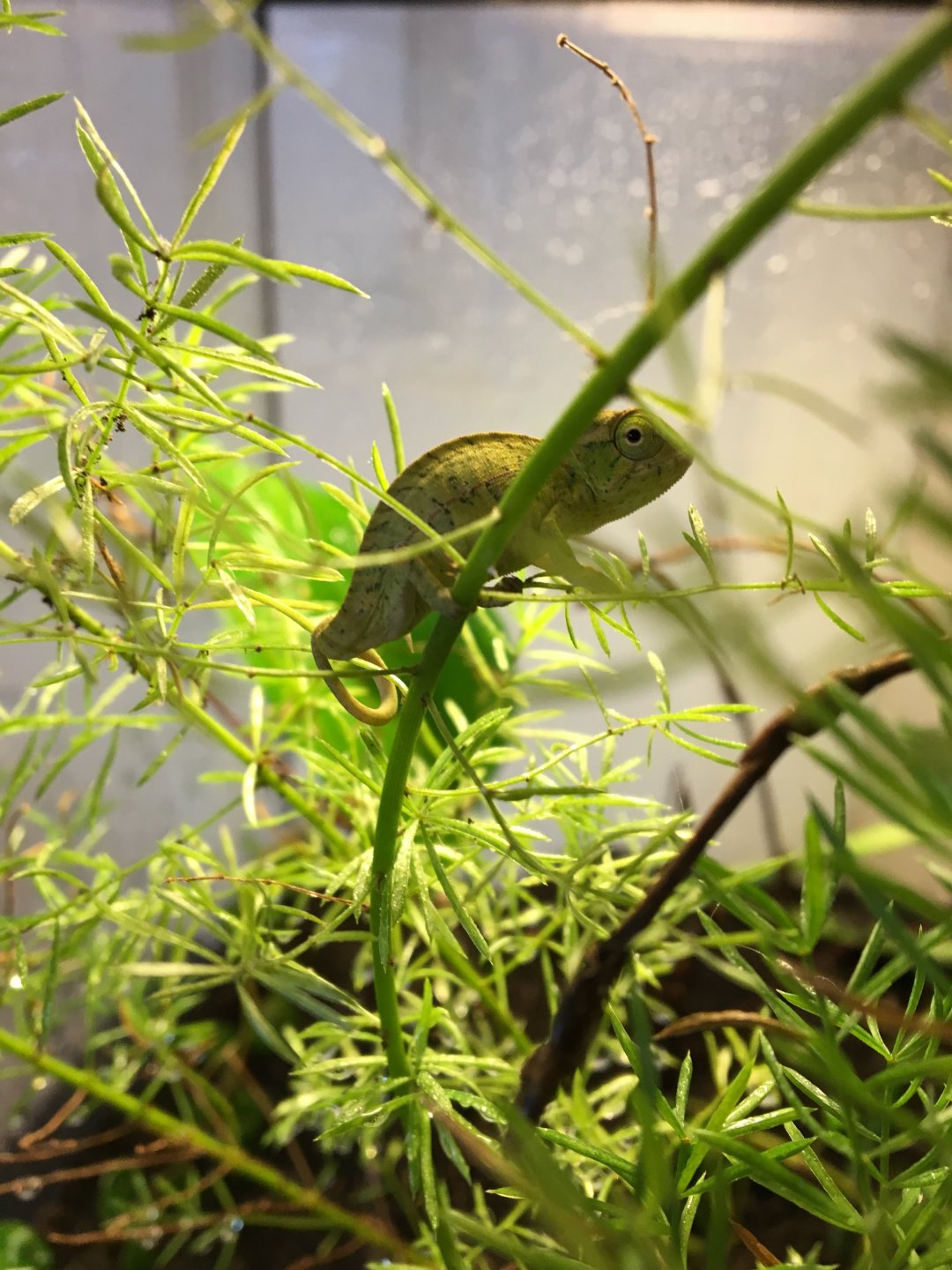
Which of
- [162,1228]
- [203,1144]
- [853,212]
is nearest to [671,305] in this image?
[853,212]

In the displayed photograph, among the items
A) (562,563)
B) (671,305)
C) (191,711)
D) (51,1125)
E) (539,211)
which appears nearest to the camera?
(671,305)

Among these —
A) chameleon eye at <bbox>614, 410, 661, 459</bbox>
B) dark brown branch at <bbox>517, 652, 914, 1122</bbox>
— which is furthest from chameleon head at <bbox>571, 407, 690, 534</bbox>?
dark brown branch at <bbox>517, 652, 914, 1122</bbox>

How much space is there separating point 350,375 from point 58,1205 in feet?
3.05

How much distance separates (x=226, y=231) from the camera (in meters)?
1.00

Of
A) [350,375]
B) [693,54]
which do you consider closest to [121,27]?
[350,375]

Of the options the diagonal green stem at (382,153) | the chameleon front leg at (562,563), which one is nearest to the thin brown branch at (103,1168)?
the chameleon front leg at (562,563)

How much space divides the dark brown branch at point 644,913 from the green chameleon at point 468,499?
0.15 metres

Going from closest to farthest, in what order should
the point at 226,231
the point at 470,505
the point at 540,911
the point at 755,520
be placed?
1. the point at 755,520
2. the point at 470,505
3. the point at 540,911
4. the point at 226,231

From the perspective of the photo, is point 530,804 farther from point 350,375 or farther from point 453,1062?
point 350,375

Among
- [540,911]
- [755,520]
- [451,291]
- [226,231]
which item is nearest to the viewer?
[755,520]

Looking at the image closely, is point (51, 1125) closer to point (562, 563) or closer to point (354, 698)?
point (354, 698)

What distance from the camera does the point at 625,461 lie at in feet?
1.56

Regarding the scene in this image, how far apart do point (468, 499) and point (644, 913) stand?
228 mm

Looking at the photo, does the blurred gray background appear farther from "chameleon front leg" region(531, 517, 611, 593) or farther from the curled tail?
"chameleon front leg" region(531, 517, 611, 593)
